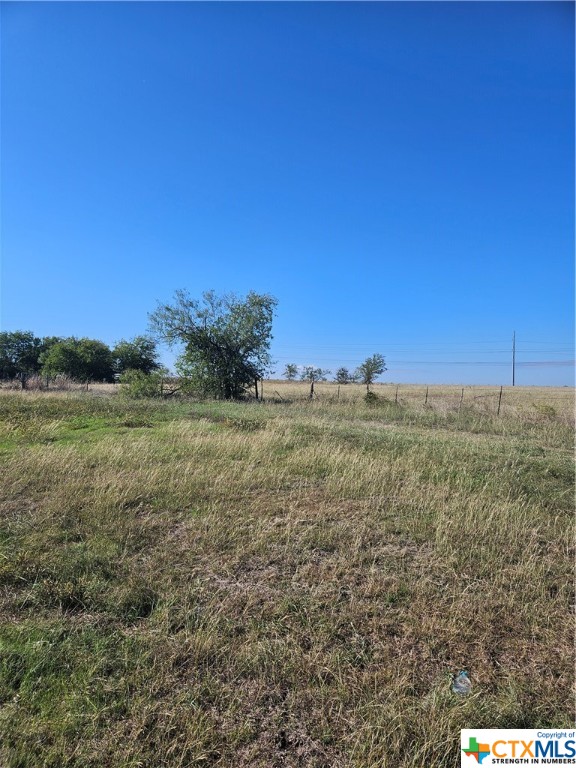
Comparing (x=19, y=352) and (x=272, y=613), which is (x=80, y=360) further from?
(x=272, y=613)

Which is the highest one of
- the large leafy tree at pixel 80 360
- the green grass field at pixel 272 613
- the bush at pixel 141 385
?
the large leafy tree at pixel 80 360

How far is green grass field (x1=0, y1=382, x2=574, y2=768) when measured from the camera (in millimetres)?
2221

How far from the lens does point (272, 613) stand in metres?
3.27

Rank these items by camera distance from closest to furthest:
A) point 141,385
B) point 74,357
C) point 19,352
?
point 141,385, point 74,357, point 19,352

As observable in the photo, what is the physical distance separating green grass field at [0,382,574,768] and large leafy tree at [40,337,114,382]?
44485 mm

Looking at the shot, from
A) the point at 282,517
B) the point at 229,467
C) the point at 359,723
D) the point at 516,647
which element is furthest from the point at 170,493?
the point at 516,647

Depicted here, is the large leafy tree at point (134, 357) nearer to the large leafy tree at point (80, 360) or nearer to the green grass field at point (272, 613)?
the large leafy tree at point (80, 360)

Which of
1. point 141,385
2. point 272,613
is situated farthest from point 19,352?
point 272,613

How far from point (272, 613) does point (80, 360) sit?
53382mm

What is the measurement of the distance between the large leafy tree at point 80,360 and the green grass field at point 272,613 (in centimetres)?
4448

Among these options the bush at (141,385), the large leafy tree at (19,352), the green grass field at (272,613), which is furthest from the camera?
the large leafy tree at (19,352)

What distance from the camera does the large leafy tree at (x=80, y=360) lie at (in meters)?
47.4

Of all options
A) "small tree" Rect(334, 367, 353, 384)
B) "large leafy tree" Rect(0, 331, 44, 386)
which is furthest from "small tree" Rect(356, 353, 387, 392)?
"large leafy tree" Rect(0, 331, 44, 386)

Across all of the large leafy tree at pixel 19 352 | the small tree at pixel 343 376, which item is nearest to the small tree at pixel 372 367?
the small tree at pixel 343 376
